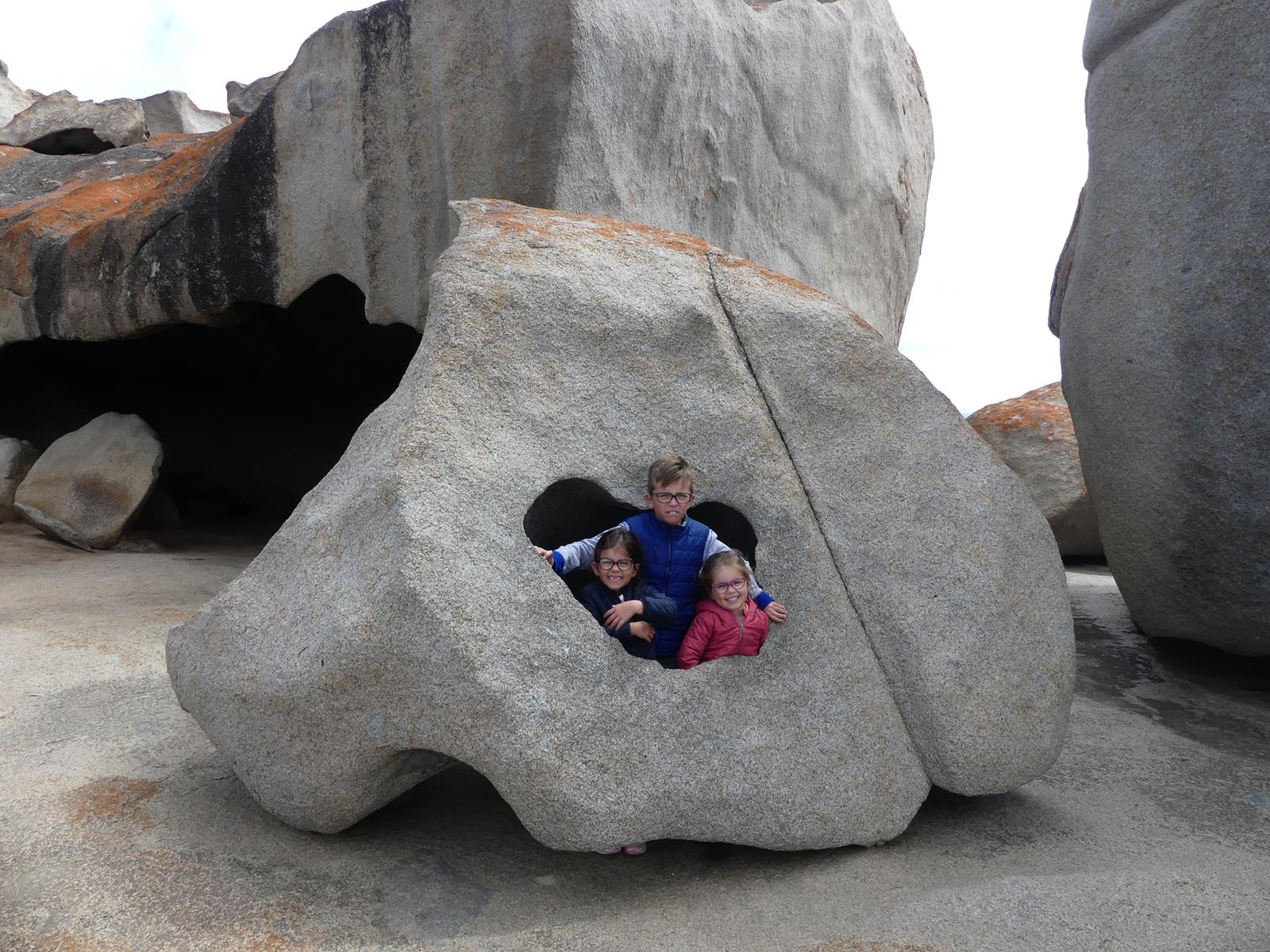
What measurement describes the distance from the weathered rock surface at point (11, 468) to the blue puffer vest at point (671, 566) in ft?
20.9

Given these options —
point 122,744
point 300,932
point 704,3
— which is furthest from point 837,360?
point 704,3

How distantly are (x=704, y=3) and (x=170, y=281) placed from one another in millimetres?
4068

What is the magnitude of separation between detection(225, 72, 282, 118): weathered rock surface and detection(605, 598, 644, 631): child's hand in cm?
1010

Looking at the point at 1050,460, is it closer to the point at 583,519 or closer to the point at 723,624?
the point at 583,519

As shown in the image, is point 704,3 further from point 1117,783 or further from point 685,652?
point 1117,783

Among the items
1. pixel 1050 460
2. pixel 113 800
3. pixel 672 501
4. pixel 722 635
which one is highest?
pixel 672 501

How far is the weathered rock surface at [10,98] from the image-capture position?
13.4 m

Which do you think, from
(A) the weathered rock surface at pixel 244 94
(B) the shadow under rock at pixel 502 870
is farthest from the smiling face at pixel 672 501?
(A) the weathered rock surface at pixel 244 94

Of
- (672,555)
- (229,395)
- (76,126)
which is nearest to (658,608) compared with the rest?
(672,555)

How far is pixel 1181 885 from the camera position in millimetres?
2742

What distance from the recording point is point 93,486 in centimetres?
694

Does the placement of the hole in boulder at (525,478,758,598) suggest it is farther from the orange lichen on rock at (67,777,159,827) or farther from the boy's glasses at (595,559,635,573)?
the orange lichen on rock at (67,777,159,827)

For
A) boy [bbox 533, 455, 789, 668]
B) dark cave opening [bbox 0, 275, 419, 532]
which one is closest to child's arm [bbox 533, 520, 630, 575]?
boy [bbox 533, 455, 789, 668]

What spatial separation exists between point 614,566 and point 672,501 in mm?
272
